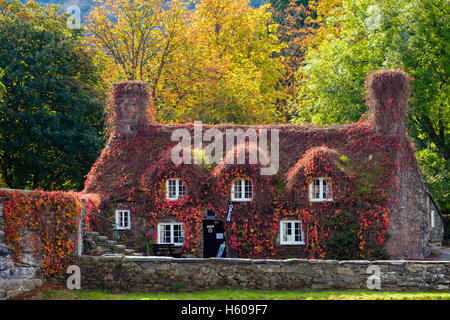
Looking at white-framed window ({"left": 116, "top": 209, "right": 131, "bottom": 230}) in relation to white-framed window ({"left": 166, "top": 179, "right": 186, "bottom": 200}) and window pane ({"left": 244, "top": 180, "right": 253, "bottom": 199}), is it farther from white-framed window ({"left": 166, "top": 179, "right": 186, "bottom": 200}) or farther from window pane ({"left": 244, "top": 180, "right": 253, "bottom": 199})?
window pane ({"left": 244, "top": 180, "right": 253, "bottom": 199})

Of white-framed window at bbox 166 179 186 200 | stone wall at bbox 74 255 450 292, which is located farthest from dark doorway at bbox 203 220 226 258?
stone wall at bbox 74 255 450 292

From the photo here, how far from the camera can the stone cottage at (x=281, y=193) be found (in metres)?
31.0

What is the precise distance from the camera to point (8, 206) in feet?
69.4

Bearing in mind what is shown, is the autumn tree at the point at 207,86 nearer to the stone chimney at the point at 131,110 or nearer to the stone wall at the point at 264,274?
the stone chimney at the point at 131,110

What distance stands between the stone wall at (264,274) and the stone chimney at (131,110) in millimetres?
12221

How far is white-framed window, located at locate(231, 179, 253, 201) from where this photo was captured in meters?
31.9

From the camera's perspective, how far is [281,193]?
31688 millimetres

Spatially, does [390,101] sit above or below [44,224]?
above

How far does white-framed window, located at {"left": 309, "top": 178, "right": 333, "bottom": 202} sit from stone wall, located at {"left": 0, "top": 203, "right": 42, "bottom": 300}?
46.4 feet

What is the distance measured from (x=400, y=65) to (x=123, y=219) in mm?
20620

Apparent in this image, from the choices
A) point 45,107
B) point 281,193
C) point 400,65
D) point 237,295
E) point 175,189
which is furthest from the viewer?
point 400,65

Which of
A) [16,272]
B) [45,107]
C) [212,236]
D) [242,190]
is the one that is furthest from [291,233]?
[45,107]

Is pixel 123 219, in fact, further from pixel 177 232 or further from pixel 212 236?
pixel 212 236

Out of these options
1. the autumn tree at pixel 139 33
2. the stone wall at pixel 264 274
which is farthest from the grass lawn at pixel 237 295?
the autumn tree at pixel 139 33
